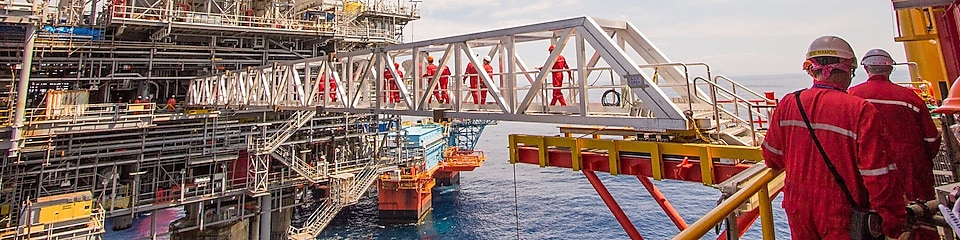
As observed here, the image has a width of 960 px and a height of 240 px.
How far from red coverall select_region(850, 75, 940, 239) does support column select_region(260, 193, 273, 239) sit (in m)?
20.3

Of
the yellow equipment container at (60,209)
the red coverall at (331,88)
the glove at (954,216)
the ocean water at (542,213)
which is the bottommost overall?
the ocean water at (542,213)

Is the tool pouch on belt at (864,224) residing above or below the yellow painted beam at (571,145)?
below

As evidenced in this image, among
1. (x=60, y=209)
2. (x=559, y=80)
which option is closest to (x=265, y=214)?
(x=60, y=209)

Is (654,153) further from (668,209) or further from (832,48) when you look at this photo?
(832,48)

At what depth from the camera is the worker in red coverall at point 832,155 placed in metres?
2.28

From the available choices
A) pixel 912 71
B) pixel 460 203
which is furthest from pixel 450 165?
pixel 912 71

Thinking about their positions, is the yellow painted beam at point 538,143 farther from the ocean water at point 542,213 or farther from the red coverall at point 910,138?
the ocean water at point 542,213

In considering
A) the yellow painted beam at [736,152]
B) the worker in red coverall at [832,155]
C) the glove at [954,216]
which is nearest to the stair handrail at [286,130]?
the yellow painted beam at [736,152]

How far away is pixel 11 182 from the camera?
14.6 m

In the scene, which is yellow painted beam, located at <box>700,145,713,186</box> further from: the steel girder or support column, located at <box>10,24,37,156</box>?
support column, located at <box>10,24,37,156</box>

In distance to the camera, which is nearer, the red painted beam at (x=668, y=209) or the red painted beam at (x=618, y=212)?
the red painted beam at (x=618, y=212)

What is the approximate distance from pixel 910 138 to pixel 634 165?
3.23 meters

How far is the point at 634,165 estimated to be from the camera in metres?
5.82

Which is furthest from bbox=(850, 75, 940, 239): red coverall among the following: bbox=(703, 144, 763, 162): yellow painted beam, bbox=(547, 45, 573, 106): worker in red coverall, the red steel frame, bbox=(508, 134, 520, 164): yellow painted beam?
bbox=(508, 134, 520, 164): yellow painted beam
